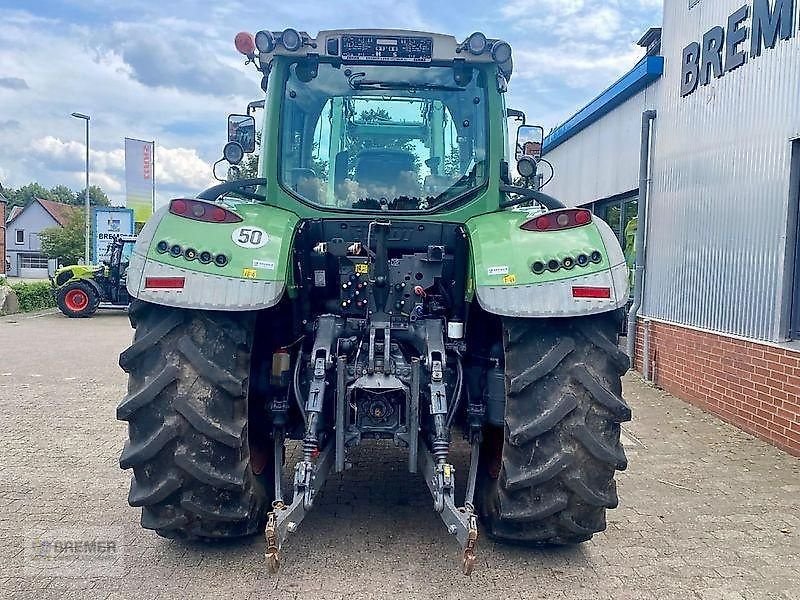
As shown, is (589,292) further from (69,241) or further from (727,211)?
(69,241)

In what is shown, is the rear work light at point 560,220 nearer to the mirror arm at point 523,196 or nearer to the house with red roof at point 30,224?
the mirror arm at point 523,196

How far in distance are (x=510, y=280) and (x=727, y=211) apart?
16.5ft

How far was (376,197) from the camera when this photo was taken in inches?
Answer: 175

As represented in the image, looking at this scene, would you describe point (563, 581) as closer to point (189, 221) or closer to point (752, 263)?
point (189, 221)

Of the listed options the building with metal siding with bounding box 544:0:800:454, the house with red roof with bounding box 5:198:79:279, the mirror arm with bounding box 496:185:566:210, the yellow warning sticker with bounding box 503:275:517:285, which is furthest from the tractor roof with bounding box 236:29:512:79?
the house with red roof with bounding box 5:198:79:279

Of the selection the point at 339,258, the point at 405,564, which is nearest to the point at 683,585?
the point at 405,564

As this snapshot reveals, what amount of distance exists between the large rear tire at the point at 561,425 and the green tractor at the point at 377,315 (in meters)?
0.01

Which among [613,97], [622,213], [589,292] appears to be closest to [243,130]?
[589,292]

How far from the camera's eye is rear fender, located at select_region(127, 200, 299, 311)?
3.54m

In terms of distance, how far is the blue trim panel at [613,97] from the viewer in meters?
9.92

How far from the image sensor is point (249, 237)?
377 centimetres

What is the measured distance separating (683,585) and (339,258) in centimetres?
253

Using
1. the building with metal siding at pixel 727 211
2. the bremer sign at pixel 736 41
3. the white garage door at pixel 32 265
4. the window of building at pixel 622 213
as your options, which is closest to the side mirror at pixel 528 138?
the building with metal siding at pixel 727 211

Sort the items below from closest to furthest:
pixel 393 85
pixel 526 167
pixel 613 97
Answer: pixel 393 85, pixel 526 167, pixel 613 97
